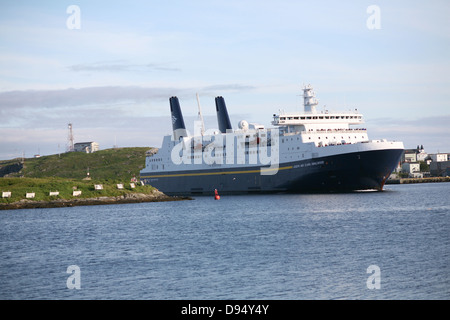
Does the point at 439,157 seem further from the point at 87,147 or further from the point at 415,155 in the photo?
the point at 87,147

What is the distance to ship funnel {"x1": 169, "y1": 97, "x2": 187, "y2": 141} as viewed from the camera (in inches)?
3393

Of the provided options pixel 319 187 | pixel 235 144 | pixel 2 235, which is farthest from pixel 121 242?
pixel 235 144

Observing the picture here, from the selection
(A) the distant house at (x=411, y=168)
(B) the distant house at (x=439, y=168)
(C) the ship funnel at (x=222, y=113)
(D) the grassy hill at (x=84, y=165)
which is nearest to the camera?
(C) the ship funnel at (x=222, y=113)

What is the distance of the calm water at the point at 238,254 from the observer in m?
21.3

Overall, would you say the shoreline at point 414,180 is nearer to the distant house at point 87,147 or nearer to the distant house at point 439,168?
the distant house at point 439,168

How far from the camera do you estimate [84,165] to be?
161 m

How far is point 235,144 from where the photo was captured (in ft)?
243

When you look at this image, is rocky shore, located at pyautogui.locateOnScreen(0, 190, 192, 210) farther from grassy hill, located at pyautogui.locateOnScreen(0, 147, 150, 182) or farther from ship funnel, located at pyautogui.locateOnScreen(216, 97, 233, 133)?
grassy hill, located at pyautogui.locateOnScreen(0, 147, 150, 182)
